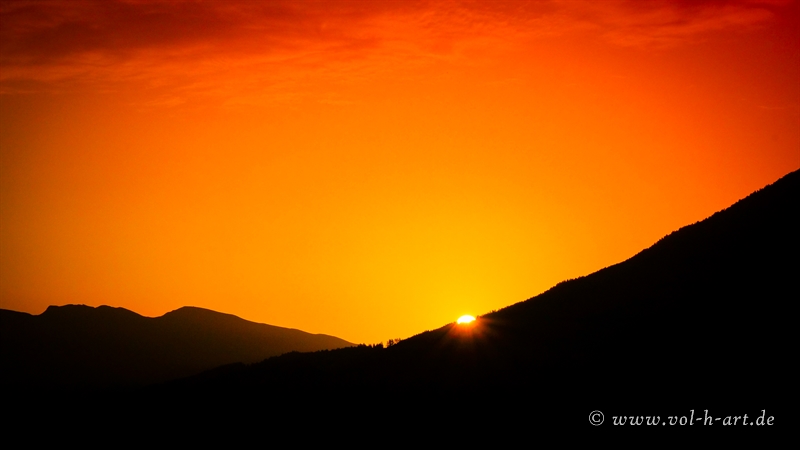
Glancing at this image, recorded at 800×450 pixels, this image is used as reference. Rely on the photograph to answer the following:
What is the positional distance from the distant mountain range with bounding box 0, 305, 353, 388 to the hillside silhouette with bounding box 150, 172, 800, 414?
101462 mm

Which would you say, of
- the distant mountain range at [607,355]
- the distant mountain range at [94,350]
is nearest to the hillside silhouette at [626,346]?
the distant mountain range at [607,355]

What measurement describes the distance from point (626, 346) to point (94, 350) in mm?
158177

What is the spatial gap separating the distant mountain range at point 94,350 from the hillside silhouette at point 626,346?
101 meters

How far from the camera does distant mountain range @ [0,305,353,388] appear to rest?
14600 cm

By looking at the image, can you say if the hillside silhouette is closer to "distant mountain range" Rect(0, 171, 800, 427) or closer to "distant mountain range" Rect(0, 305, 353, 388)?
"distant mountain range" Rect(0, 171, 800, 427)

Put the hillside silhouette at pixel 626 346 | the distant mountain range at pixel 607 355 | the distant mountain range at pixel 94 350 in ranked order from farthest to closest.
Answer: the distant mountain range at pixel 94 350 → the hillside silhouette at pixel 626 346 → the distant mountain range at pixel 607 355

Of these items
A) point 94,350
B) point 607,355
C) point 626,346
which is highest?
point 94,350

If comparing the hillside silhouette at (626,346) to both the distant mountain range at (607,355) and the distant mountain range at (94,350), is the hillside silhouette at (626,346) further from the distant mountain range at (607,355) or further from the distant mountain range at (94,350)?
the distant mountain range at (94,350)

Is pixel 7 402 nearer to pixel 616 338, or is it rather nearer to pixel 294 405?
pixel 294 405

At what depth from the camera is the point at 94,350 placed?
167625mm

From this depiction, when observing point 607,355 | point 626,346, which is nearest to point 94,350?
point 607,355

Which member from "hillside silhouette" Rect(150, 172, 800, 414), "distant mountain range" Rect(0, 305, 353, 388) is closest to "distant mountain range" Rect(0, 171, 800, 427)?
"hillside silhouette" Rect(150, 172, 800, 414)

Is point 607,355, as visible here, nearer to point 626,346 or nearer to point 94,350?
point 626,346

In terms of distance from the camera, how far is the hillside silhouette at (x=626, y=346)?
28.0m
